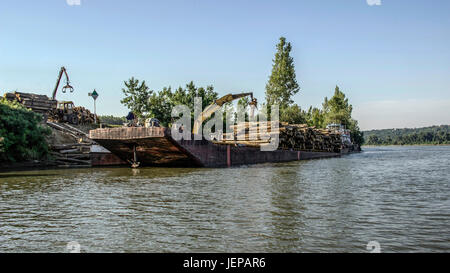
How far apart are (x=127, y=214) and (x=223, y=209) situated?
2257mm

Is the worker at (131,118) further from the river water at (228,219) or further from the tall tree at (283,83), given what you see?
the tall tree at (283,83)

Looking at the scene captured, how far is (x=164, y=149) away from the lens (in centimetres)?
2227

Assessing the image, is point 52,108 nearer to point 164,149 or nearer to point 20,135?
point 20,135

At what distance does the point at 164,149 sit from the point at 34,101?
786 inches

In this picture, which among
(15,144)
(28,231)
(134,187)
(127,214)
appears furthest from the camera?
(15,144)

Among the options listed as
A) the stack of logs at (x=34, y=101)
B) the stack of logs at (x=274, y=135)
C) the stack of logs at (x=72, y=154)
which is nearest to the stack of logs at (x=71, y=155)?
the stack of logs at (x=72, y=154)

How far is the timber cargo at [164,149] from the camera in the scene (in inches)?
819

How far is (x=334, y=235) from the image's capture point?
6109 millimetres

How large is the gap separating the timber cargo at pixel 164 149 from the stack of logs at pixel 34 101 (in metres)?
14.0

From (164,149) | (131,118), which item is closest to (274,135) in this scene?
(164,149)

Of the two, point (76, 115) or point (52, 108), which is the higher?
point (52, 108)

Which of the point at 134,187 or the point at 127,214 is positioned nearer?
the point at 127,214
